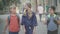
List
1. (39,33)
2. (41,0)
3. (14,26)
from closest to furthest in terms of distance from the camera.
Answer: (14,26), (39,33), (41,0)

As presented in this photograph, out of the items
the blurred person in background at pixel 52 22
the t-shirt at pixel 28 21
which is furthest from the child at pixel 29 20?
the blurred person in background at pixel 52 22

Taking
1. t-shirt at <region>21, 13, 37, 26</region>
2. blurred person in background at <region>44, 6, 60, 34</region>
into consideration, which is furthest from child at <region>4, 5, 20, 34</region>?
blurred person in background at <region>44, 6, 60, 34</region>

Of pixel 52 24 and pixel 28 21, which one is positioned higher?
pixel 28 21

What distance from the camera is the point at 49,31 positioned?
6.67m

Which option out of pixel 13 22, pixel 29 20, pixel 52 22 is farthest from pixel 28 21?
pixel 52 22

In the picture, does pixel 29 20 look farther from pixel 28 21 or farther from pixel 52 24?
pixel 52 24

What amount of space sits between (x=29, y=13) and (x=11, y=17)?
1.68 ft

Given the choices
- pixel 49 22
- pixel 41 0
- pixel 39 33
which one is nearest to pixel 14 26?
pixel 49 22

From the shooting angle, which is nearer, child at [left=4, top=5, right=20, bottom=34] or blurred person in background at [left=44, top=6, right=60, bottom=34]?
child at [left=4, top=5, right=20, bottom=34]

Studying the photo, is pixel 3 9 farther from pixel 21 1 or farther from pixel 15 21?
pixel 15 21

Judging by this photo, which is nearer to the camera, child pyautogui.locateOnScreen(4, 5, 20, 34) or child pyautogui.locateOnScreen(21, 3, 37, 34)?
child pyautogui.locateOnScreen(4, 5, 20, 34)

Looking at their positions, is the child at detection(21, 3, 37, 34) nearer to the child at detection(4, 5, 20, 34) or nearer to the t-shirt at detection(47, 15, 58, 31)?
the child at detection(4, 5, 20, 34)

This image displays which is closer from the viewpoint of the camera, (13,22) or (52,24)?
(13,22)

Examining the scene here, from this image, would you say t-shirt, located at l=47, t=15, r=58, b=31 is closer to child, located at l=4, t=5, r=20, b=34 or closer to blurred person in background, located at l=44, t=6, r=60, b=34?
blurred person in background, located at l=44, t=6, r=60, b=34
